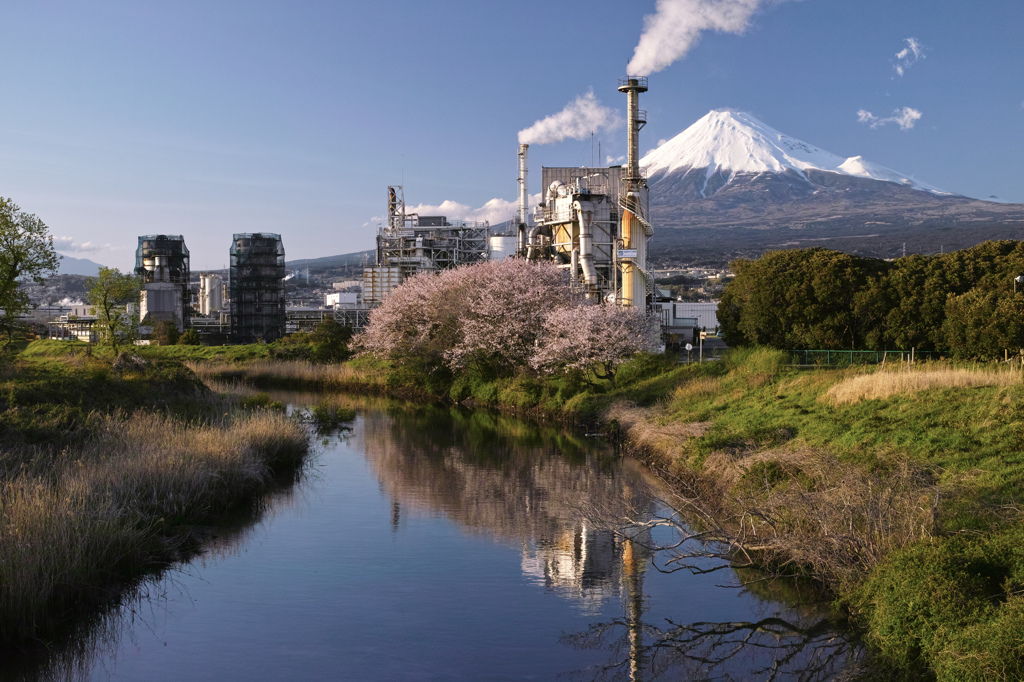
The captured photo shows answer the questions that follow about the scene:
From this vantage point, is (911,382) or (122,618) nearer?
(122,618)

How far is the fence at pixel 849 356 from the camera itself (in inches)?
1441

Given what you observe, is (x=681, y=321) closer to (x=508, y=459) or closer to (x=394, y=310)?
(x=394, y=310)

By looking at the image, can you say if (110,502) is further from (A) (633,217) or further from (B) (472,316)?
(A) (633,217)

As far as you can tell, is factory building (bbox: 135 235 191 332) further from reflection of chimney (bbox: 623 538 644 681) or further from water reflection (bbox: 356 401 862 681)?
reflection of chimney (bbox: 623 538 644 681)

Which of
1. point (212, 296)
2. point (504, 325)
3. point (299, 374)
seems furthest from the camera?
point (212, 296)

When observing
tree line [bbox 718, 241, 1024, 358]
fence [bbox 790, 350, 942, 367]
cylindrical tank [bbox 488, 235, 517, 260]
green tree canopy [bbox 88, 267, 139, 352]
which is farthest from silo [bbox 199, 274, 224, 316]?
fence [bbox 790, 350, 942, 367]

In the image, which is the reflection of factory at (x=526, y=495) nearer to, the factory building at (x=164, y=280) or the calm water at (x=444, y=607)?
the calm water at (x=444, y=607)

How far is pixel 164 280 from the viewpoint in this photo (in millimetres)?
98438

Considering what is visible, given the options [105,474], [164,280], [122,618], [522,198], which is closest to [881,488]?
[122,618]

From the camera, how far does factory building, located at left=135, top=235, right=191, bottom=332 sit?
91.8 metres

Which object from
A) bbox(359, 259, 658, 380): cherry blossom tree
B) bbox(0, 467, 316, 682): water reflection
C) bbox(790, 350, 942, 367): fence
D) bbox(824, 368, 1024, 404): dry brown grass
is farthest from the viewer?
bbox(359, 259, 658, 380): cherry blossom tree

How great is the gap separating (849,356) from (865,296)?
5064 millimetres

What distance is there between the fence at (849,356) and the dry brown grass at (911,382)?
10.6 meters

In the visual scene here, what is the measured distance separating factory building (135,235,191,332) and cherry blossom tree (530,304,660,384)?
58244 mm
